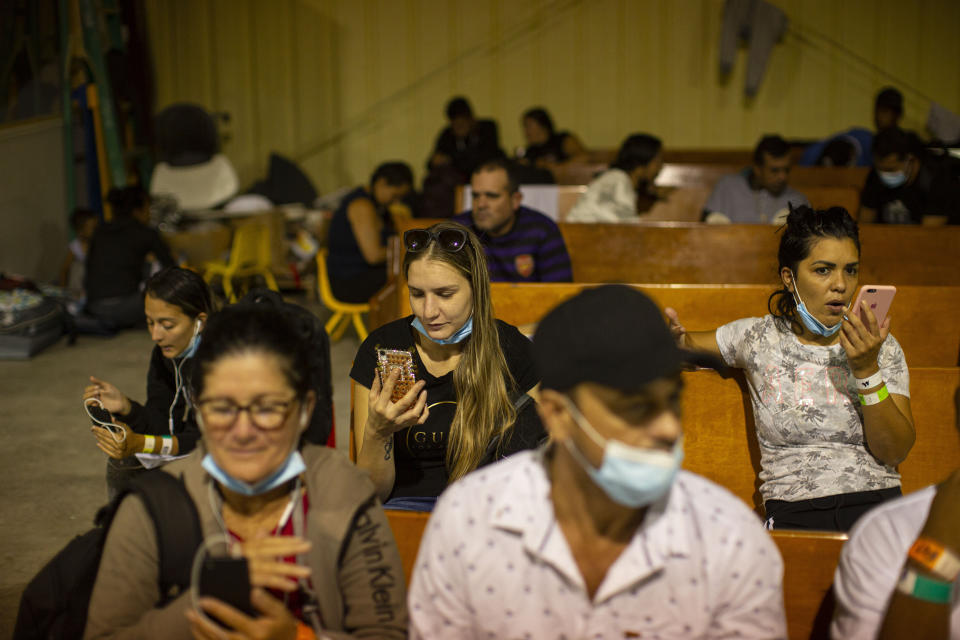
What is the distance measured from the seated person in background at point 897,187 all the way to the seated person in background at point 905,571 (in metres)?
4.31

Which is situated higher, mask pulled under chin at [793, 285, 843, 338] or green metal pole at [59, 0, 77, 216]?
green metal pole at [59, 0, 77, 216]

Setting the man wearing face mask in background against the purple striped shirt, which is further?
the purple striped shirt

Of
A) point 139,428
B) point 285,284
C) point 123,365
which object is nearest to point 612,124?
point 285,284

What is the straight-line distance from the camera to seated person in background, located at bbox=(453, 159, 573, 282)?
12.9 ft

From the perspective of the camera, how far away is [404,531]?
1.80 metres

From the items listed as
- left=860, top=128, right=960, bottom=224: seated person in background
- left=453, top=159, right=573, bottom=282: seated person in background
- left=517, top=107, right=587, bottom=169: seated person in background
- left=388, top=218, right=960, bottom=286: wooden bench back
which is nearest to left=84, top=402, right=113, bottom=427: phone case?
left=453, top=159, right=573, bottom=282: seated person in background

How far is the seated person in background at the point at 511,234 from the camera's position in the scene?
3.94m

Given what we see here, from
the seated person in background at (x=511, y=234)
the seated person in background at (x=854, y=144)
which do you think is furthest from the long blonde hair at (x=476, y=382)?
the seated person in background at (x=854, y=144)

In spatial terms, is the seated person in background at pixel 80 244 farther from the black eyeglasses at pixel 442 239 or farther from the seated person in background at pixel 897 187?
the seated person in background at pixel 897 187

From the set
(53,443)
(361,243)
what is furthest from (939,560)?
(361,243)

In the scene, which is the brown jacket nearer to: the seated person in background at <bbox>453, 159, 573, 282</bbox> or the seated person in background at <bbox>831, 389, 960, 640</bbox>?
the seated person in background at <bbox>831, 389, 960, 640</bbox>

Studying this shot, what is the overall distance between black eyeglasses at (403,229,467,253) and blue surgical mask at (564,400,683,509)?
1073mm

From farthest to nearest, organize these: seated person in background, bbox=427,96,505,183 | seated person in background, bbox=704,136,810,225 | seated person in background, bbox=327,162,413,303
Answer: seated person in background, bbox=427,96,505,183, seated person in background, bbox=327,162,413,303, seated person in background, bbox=704,136,810,225

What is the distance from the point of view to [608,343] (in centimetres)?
124
